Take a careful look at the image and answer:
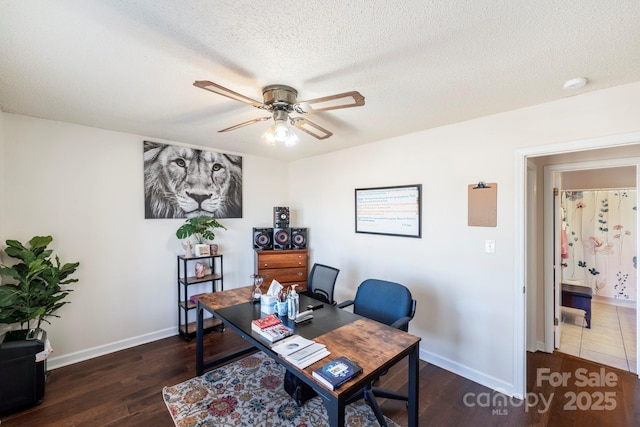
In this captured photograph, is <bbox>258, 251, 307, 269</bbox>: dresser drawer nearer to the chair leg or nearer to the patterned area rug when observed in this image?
the patterned area rug

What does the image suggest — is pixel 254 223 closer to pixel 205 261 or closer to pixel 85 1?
pixel 205 261

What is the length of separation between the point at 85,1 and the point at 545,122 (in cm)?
288

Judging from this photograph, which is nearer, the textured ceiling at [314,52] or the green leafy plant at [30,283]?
the textured ceiling at [314,52]

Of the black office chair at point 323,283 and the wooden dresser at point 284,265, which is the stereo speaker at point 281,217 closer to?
the wooden dresser at point 284,265

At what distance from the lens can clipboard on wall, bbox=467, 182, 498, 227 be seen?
7.68 ft

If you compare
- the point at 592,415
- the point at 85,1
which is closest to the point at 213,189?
the point at 85,1

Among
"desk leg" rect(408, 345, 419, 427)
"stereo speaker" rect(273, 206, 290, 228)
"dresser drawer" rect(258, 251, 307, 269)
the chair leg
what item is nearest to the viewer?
"desk leg" rect(408, 345, 419, 427)

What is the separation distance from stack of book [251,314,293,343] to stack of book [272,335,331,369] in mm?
55

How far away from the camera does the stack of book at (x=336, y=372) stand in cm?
126

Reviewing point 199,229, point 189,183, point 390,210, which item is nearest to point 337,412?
point 390,210

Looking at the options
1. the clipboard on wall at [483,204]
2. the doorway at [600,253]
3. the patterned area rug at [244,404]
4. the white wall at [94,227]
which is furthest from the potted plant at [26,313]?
the doorway at [600,253]

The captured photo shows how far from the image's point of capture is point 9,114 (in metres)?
2.37

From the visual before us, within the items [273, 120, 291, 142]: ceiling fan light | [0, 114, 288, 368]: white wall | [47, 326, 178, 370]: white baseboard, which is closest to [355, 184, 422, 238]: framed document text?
[273, 120, 291, 142]: ceiling fan light

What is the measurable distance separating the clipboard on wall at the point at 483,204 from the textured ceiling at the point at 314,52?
0.64 meters
